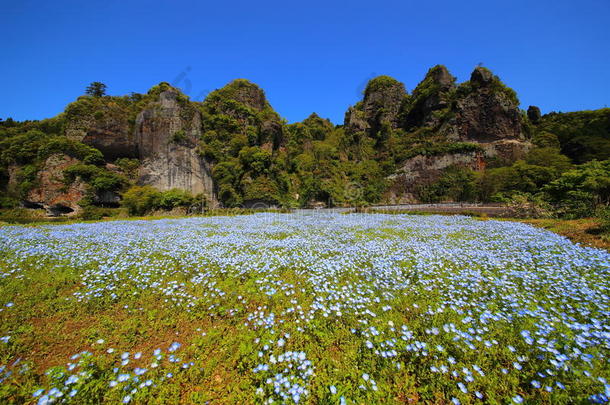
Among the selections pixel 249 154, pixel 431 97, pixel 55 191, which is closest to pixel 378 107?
pixel 431 97

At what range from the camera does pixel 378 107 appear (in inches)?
3278

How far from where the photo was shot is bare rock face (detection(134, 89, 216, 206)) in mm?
42844

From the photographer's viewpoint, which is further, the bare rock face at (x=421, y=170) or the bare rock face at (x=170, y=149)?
the bare rock face at (x=421, y=170)

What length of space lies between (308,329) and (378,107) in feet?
A: 303

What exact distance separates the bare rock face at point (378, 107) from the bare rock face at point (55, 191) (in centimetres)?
7629

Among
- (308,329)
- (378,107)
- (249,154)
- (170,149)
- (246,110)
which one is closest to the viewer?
(308,329)

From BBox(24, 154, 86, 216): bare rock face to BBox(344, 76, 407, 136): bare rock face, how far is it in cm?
7629

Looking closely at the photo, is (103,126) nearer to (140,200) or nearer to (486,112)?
(140,200)

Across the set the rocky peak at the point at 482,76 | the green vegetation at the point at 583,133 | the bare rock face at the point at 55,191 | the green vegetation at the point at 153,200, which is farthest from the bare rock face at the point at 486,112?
the bare rock face at the point at 55,191

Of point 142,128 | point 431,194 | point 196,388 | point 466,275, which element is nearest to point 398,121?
point 431,194

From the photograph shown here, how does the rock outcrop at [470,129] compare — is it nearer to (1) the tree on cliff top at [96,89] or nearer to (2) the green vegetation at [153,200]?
(2) the green vegetation at [153,200]

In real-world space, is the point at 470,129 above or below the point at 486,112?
below

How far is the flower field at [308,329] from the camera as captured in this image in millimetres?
2672

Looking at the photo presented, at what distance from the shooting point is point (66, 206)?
1453 inches
